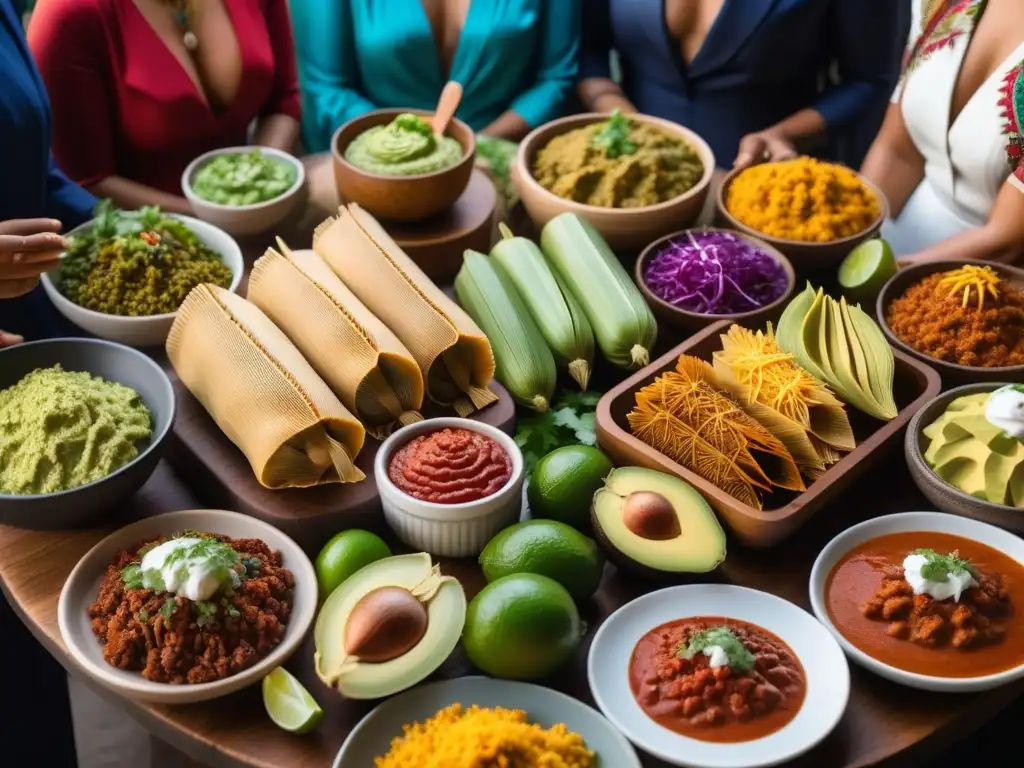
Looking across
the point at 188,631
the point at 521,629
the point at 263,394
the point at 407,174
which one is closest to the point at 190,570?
the point at 188,631

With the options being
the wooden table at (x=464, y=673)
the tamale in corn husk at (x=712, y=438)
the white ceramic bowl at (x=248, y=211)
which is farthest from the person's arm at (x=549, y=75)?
the wooden table at (x=464, y=673)

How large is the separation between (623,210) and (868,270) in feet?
1.87

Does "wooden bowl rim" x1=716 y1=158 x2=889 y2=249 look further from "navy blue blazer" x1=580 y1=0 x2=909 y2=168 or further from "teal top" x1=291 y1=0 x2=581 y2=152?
"teal top" x1=291 y1=0 x2=581 y2=152

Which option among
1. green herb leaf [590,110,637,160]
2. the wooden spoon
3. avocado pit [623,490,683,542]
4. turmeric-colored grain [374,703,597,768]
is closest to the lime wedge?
turmeric-colored grain [374,703,597,768]

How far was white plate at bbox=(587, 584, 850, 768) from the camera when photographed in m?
1.28

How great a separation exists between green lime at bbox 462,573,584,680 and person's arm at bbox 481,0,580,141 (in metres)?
2.00

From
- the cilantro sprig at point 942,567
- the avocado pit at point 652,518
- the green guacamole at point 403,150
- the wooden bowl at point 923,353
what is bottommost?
the avocado pit at point 652,518

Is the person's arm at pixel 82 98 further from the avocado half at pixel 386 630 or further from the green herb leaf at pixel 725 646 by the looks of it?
the green herb leaf at pixel 725 646

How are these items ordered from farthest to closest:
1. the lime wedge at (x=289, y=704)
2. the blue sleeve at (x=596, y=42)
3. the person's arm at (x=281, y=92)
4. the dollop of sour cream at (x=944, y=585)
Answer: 1. the blue sleeve at (x=596, y=42)
2. the person's arm at (x=281, y=92)
3. the dollop of sour cream at (x=944, y=585)
4. the lime wedge at (x=289, y=704)

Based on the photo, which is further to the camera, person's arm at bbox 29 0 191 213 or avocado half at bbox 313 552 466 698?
person's arm at bbox 29 0 191 213

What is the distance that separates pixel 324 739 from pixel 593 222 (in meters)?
1.34

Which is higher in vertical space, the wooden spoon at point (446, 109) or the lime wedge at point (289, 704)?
the wooden spoon at point (446, 109)

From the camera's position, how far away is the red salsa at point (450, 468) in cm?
159

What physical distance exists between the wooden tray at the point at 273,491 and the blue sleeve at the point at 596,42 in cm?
188
